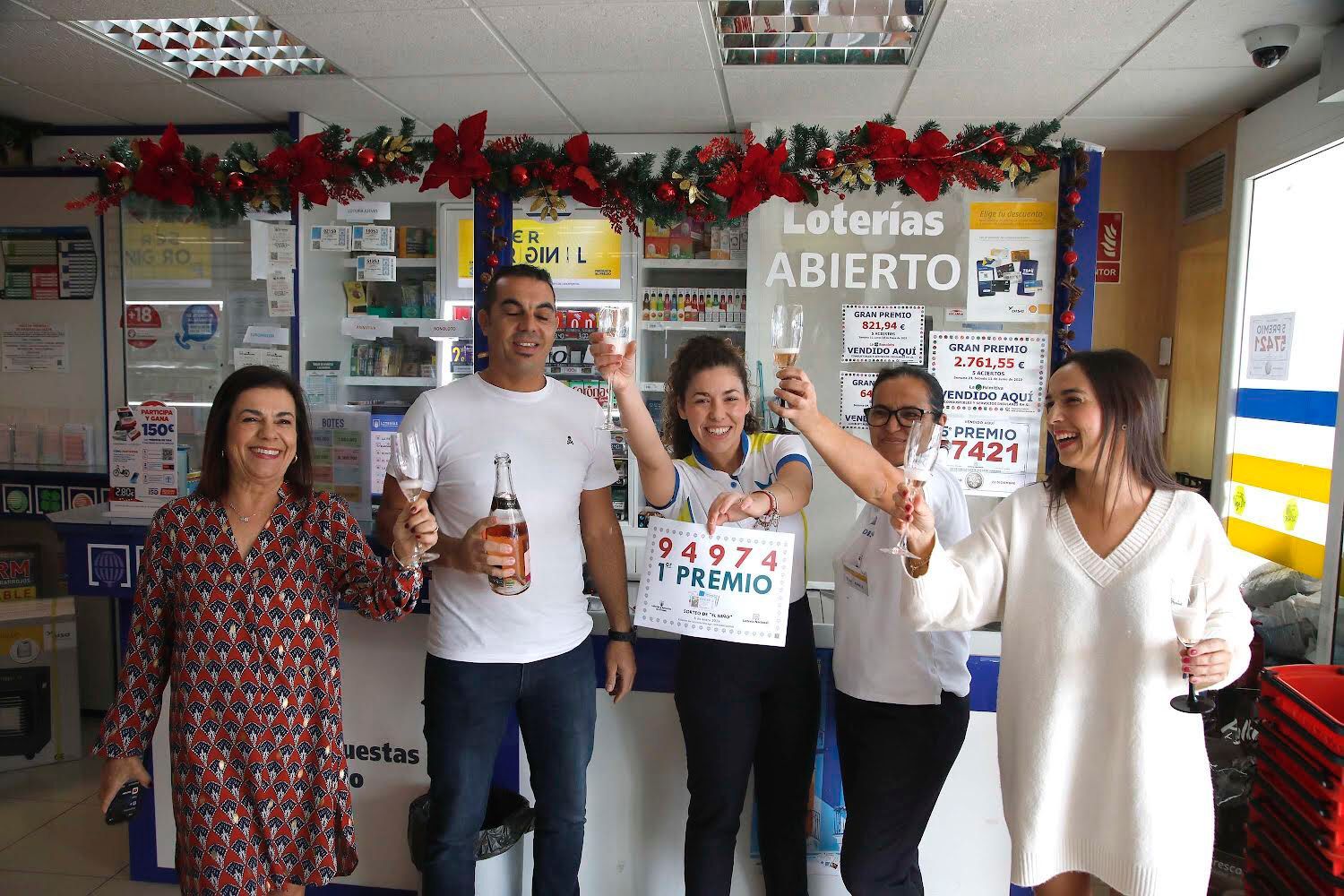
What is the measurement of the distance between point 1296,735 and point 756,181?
6.73ft

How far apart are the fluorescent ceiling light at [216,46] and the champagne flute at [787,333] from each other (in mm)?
2871

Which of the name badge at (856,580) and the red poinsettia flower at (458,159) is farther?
the red poinsettia flower at (458,159)

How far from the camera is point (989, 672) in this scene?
2.32 meters

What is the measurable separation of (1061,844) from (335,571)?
1.57m

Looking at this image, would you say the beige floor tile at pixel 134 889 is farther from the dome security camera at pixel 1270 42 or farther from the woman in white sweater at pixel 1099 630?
the dome security camera at pixel 1270 42

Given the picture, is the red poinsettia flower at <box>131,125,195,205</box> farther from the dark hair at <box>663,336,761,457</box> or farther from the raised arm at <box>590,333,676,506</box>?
the dark hair at <box>663,336,761,457</box>

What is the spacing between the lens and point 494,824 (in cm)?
234

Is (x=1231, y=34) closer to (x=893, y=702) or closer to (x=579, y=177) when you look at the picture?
(x=579, y=177)

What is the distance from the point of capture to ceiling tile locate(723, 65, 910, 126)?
3.79 meters

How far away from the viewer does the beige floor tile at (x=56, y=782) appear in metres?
3.48

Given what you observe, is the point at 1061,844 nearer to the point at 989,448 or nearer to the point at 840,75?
the point at 989,448

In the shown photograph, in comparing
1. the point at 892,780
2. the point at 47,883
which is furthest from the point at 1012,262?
the point at 47,883

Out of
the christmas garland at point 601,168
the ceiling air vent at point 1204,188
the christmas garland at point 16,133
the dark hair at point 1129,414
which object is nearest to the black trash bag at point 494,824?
the dark hair at point 1129,414

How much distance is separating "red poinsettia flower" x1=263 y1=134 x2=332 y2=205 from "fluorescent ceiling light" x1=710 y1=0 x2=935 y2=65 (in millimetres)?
1555
